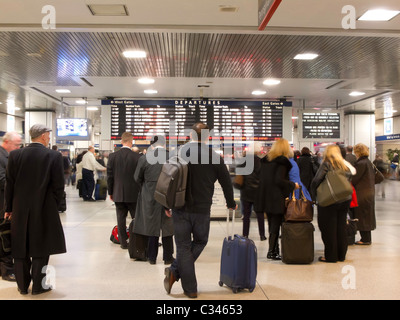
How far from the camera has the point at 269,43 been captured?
6.86 meters

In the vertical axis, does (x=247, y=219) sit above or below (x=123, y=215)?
below

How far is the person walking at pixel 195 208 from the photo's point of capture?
4.09 metres

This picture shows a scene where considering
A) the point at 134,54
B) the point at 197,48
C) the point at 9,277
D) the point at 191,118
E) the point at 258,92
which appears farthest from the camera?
the point at 258,92

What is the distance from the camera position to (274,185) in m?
5.70

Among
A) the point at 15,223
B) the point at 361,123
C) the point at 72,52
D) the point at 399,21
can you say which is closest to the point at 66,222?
the point at 72,52

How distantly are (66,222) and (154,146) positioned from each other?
431cm

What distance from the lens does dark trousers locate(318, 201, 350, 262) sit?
5.61 metres

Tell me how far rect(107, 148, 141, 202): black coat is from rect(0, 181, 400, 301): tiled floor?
2.73 ft

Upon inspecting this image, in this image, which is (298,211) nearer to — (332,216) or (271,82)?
(332,216)

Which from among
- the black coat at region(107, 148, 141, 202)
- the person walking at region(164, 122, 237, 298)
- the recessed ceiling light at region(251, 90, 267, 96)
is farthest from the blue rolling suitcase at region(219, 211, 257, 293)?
the recessed ceiling light at region(251, 90, 267, 96)

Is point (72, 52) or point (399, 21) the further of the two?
point (72, 52)

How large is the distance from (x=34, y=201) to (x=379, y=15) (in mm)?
4825

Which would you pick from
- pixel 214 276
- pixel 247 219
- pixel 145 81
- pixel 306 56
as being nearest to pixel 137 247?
pixel 214 276
